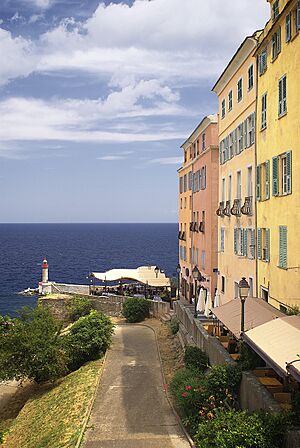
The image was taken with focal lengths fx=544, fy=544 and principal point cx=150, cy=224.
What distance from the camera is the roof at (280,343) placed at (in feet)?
37.1

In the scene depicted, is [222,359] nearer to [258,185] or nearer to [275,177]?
[275,177]

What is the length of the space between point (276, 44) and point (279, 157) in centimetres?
445

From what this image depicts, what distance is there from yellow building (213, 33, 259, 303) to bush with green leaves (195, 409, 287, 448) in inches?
484

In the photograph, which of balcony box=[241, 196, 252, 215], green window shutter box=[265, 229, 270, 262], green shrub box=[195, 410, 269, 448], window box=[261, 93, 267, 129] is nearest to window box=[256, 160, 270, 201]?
balcony box=[241, 196, 252, 215]

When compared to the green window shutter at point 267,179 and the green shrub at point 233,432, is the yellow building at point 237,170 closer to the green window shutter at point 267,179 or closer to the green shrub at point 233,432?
the green window shutter at point 267,179

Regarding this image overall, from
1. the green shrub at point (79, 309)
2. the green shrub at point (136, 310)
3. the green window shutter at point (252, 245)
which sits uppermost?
the green window shutter at point (252, 245)

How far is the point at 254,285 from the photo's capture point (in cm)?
2448

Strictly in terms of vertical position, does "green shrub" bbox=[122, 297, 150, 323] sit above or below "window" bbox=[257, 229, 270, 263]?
below

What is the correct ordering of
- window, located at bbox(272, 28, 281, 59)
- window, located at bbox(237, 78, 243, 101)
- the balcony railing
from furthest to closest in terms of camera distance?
1. the balcony railing
2. window, located at bbox(237, 78, 243, 101)
3. window, located at bbox(272, 28, 281, 59)

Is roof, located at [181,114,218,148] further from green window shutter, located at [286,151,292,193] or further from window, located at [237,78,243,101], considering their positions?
green window shutter, located at [286,151,292,193]

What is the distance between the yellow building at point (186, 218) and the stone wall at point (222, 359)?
15231 mm

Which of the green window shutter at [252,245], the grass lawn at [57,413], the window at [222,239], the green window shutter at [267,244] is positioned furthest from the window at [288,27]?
the grass lawn at [57,413]

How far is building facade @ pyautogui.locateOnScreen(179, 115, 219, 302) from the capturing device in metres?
36.3

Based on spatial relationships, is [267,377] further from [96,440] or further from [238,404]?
[96,440]
